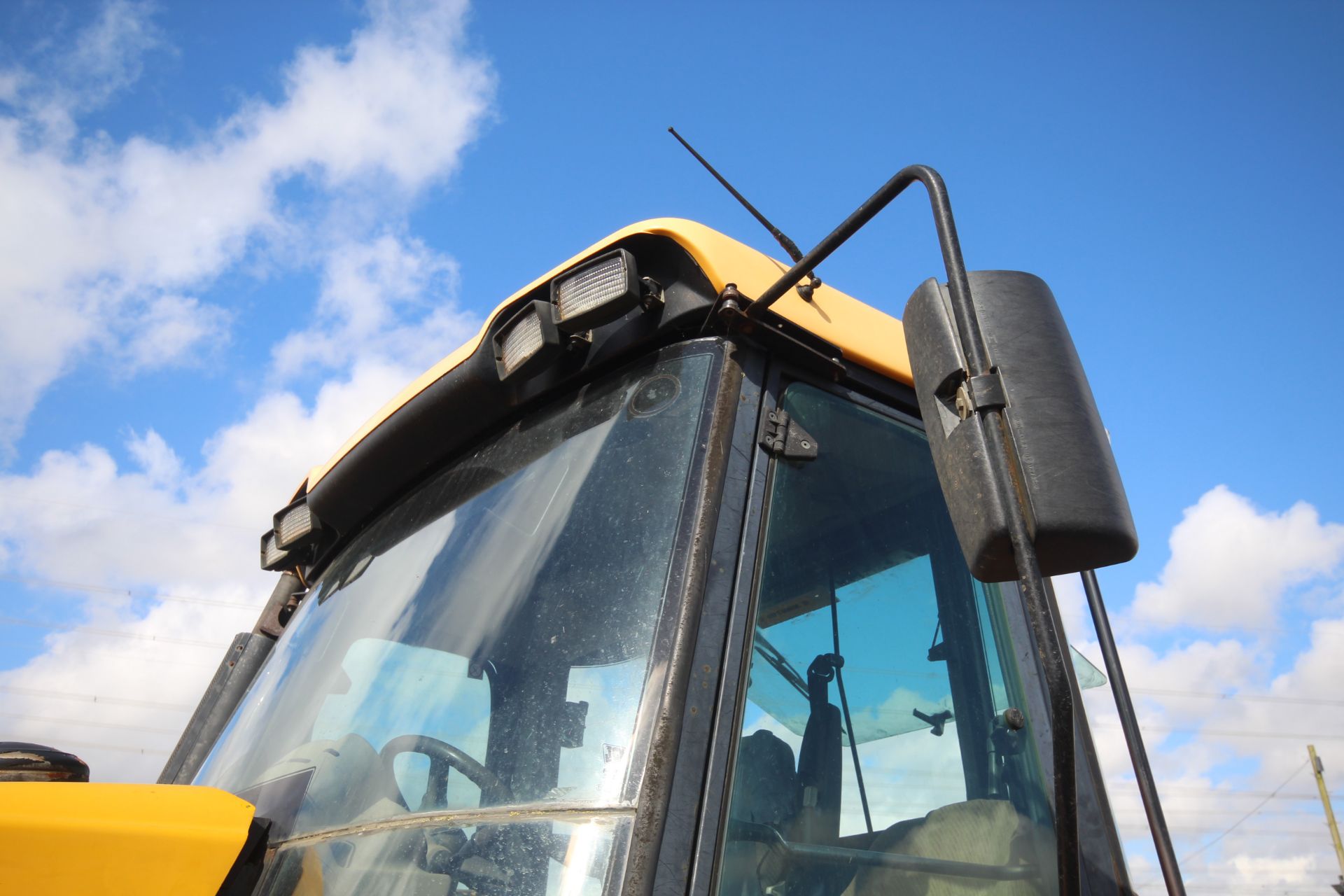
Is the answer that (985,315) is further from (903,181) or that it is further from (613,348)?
(613,348)

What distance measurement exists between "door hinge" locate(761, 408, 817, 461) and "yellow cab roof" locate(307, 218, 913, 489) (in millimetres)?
177

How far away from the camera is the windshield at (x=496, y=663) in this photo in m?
1.22

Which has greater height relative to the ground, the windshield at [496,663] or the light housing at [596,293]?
the light housing at [596,293]

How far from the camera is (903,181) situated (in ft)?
4.48

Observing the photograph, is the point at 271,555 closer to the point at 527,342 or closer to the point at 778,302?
the point at 527,342

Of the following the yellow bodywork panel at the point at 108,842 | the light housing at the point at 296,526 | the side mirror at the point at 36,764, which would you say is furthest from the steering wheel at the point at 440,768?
the light housing at the point at 296,526

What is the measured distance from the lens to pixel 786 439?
152 cm

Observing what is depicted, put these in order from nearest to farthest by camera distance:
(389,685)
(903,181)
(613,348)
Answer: (903,181), (389,685), (613,348)

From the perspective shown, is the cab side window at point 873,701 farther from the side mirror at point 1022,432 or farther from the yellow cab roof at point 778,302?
the side mirror at point 1022,432

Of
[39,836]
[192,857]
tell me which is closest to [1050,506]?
[192,857]

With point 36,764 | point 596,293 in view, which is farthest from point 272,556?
point 596,293

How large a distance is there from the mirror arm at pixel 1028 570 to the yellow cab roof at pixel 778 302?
0.38 metres

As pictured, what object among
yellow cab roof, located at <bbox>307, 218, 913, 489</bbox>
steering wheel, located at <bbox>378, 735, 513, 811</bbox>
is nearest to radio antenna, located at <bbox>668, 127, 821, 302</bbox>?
yellow cab roof, located at <bbox>307, 218, 913, 489</bbox>

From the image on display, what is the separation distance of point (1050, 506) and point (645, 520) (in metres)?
0.58
